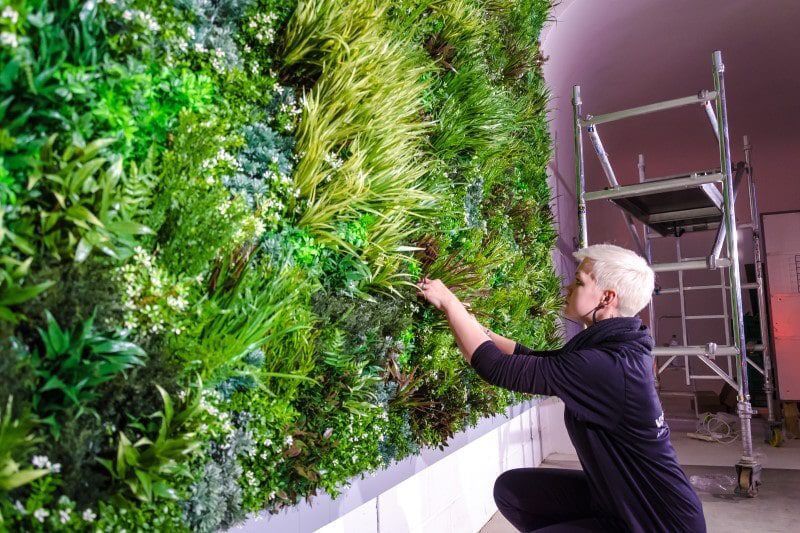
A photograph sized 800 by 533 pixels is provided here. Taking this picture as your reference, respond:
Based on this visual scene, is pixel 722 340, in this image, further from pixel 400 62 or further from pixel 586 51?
pixel 400 62

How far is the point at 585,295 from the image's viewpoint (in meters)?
1.65

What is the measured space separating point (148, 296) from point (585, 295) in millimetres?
1196

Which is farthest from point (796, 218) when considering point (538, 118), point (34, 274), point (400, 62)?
point (34, 274)

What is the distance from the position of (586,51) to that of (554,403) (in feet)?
10.6

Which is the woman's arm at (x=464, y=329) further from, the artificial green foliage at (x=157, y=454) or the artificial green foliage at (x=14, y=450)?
the artificial green foliage at (x=14, y=450)

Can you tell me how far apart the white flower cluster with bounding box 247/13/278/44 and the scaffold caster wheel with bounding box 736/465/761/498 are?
9.99 feet

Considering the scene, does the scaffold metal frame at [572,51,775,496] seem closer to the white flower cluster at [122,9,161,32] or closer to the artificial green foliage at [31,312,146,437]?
the white flower cluster at [122,9,161,32]

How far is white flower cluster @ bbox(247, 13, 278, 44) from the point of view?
1093 mm

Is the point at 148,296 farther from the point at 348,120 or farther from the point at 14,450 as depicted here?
the point at 348,120

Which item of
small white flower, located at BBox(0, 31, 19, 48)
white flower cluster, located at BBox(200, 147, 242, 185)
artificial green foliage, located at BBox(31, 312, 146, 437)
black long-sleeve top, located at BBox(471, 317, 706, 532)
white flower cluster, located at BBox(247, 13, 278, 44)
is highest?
white flower cluster, located at BBox(247, 13, 278, 44)

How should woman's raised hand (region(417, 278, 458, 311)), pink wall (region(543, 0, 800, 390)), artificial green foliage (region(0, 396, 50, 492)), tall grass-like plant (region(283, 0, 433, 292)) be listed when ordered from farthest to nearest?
pink wall (region(543, 0, 800, 390)), woman's raised hand (region(417, 278, 458, 311)), tall grass-like plant (region(283, 0, 433, 292)), artificial green foliage (region(0, 396, 50, 492))

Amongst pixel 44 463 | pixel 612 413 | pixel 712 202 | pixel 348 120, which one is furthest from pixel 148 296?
pixel 712 202

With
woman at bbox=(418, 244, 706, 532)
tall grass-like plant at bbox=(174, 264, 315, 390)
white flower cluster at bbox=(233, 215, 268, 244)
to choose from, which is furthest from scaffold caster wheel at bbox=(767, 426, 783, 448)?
white flower cluster at bbox=(233, 215, 268, 244)

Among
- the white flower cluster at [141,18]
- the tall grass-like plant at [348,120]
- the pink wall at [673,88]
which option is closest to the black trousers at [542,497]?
the tall grass-like plant at [348,120]
